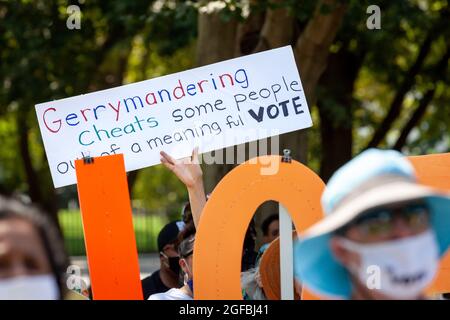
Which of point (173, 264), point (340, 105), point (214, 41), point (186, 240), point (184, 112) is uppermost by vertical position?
point (214, 41)

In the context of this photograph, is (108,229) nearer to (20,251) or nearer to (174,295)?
(174,295)

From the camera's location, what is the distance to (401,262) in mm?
2229

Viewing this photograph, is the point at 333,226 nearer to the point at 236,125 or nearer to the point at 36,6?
the point at 236,125

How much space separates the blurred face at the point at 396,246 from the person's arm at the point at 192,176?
6.65ft

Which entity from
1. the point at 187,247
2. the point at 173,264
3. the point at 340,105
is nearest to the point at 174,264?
the point at 173,264

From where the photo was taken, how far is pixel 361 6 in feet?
27.6

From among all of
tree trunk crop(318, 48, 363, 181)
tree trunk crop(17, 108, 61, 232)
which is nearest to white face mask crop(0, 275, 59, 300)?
tree trunk crop(318, 48, 363, 181)

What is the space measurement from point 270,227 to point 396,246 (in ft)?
15.2

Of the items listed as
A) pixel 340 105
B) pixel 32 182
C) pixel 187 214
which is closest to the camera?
pixel 187 214

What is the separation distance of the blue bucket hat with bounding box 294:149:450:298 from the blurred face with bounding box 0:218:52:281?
27.2 inches

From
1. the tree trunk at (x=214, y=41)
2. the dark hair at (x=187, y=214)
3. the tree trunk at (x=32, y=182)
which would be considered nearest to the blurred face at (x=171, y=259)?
the dark hair at (x=187, y=214)

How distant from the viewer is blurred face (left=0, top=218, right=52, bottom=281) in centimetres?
199

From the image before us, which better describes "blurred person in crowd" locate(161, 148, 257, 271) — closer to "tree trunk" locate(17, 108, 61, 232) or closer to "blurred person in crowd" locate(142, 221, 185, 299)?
"blurred person in crowd" locate(142, 221, 185, 299)

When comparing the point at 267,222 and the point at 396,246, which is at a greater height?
the point at 396,246
